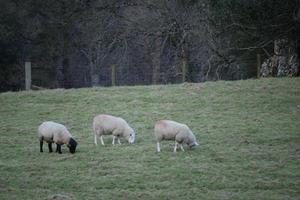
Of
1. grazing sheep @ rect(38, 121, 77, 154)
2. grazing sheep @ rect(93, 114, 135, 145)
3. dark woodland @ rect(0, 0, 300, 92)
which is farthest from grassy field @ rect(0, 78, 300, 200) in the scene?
dark woodland @ rect(0, 0, 300, 92)

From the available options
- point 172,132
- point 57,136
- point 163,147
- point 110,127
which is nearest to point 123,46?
point 110,127

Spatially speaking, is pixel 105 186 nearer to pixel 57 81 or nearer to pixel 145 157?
pixel 145 157

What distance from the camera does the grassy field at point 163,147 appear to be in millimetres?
10938

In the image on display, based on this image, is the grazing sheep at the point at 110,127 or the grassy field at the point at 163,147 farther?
the grazing sheep at the point at 110,127

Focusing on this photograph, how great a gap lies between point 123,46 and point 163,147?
941 inches

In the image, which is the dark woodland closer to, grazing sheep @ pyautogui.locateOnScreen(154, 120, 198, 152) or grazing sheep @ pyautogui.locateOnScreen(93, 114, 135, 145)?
grazing sheep @ pyautogui.locateOnScreen(93, 114, 135, 145)

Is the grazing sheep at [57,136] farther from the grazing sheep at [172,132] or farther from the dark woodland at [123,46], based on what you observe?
the dark woodland at [123,46]

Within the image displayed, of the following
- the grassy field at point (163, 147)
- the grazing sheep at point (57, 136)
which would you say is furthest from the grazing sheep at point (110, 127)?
the grazing sheep at point (57, 136)

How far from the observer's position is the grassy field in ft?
35.9

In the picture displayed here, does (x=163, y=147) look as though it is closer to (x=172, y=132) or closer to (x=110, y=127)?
(x=172, y=132)

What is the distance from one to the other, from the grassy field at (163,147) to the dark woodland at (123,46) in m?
7.23

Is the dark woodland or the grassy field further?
the dark woodland

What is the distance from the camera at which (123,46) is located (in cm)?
3812

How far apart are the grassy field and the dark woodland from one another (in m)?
7.23
